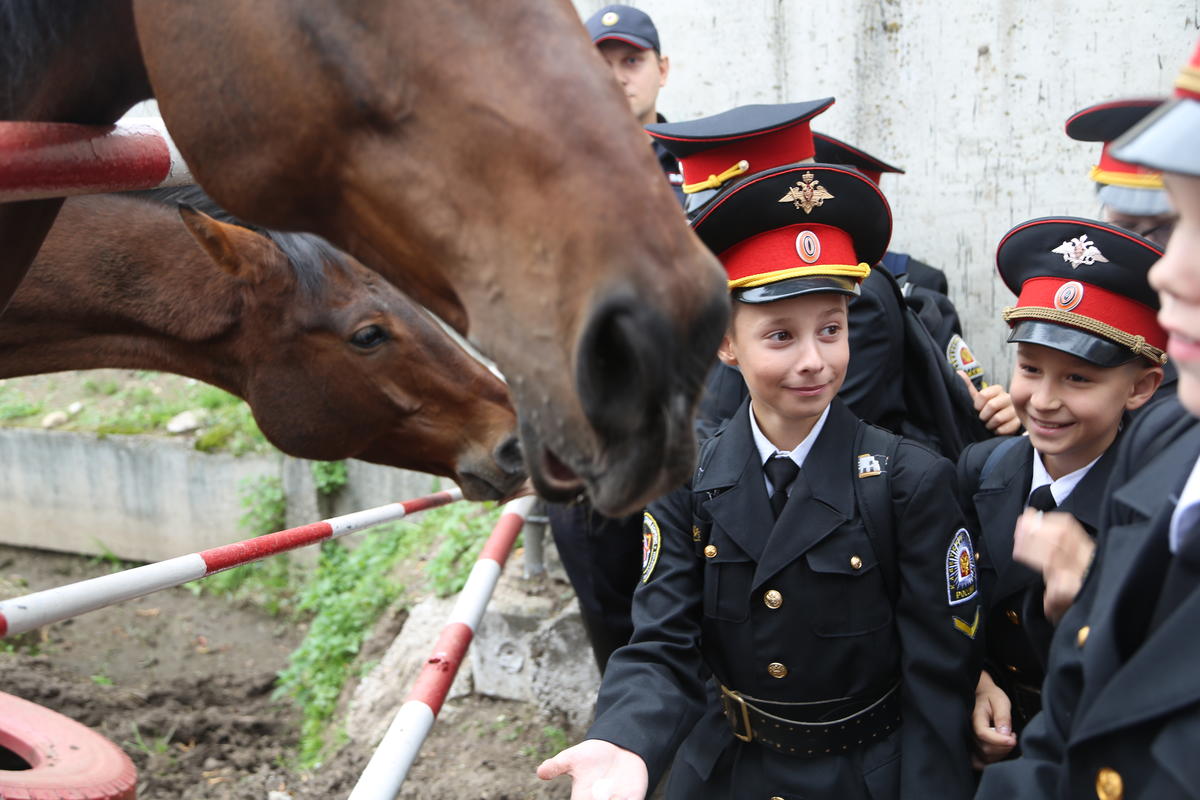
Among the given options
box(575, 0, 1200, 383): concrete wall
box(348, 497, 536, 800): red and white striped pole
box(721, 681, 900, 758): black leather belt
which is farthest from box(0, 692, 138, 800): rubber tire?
box(575, 0, 1200, 383): concrete wall

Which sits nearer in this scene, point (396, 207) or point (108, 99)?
point (396, 207)

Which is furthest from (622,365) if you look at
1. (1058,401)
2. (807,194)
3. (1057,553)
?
(1058,401)

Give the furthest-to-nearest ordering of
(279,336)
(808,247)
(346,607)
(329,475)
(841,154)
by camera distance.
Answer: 1. (329,475)
2. (346,607)
3. (841,154)
4. (279,336)
5. (808,247)

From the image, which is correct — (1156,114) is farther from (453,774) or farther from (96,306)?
(453,774)

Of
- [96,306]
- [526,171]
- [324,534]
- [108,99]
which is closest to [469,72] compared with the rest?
[526,171]

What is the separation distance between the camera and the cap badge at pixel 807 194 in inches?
82.0

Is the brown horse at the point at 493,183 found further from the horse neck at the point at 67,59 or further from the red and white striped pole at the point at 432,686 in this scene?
the red and white striped pole at the point at 432,686

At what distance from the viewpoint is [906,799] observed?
6.14 feet

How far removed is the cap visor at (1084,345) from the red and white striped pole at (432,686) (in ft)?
5.02

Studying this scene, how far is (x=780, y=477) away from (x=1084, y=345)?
0.66m

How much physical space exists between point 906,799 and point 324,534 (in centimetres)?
155

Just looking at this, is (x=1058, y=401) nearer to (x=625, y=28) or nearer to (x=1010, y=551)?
(x=1010, y=551)

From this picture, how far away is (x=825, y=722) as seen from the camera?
1983 mm

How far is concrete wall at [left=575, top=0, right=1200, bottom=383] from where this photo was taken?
340 centimetres
